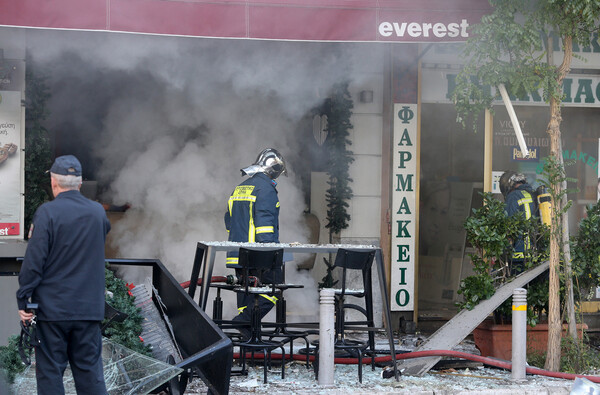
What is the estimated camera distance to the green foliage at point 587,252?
7.49 meters

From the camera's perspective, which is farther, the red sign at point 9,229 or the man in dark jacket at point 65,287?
the red sign at point 9,229

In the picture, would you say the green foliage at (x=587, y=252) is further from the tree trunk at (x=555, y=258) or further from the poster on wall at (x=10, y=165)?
the poster on wall at (x=10, y=165)

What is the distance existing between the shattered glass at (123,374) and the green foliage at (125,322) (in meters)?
0.39

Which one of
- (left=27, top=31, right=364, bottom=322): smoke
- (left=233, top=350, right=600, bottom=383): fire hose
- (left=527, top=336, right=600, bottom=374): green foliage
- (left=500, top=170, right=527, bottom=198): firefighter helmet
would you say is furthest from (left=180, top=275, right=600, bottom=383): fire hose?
(left=27, top=31, right=364, bottom=322): smoke

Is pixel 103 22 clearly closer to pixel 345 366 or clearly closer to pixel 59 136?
pixel 59 136

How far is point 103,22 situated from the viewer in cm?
719

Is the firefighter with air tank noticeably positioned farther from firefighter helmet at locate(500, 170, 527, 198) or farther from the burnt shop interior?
the burnt shop interior

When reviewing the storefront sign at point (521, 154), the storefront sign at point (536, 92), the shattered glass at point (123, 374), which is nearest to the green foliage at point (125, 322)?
the shattered glass at point (123, 374)

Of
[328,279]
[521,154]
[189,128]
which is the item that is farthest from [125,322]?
[521,154]

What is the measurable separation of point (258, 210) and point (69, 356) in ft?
10.5

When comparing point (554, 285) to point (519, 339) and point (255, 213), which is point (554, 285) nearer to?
point (519, 339)

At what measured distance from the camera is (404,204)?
31.8 ft

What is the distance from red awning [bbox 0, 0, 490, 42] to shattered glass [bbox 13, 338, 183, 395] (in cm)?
309

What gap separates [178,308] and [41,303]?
1.61m
